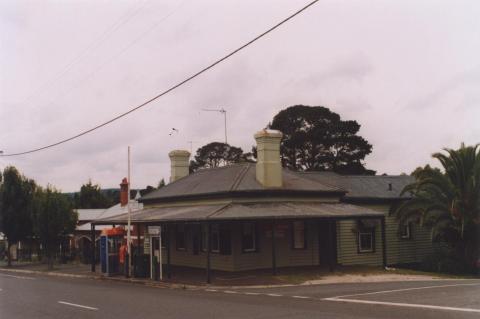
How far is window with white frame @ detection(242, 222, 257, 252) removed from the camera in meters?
25.8

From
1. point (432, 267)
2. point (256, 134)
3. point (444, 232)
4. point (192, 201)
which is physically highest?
point (256, 134)

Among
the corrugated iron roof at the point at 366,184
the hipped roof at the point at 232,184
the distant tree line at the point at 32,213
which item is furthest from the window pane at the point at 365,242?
the distant tree line at the point at 32,213

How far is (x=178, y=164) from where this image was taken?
3581 centimetres

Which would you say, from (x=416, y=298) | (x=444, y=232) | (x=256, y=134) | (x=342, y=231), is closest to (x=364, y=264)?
(x=342, y=231)

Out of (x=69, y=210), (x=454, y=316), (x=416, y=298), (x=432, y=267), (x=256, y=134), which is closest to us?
(x=454, y=316)

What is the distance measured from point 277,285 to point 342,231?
31.0 feet

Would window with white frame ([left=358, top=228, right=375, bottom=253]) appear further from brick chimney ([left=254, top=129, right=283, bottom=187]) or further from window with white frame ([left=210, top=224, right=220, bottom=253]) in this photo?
window with white frame ([left=210, top=224, right=220, bottom=253])

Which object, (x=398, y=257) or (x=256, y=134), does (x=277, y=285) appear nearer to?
(x=256, y=134)

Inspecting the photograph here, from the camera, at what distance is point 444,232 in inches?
1121

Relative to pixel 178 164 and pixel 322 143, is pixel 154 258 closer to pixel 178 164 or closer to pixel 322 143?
pixel 178 164

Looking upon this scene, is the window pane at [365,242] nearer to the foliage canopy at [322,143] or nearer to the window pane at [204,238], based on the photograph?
the window pane at [204,238]

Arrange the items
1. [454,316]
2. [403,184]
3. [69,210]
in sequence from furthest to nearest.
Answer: [69,210] → [403,184] → [454,316]

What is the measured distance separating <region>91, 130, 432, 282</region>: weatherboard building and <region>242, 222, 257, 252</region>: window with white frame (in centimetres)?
5

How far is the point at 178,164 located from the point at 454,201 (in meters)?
16.5
